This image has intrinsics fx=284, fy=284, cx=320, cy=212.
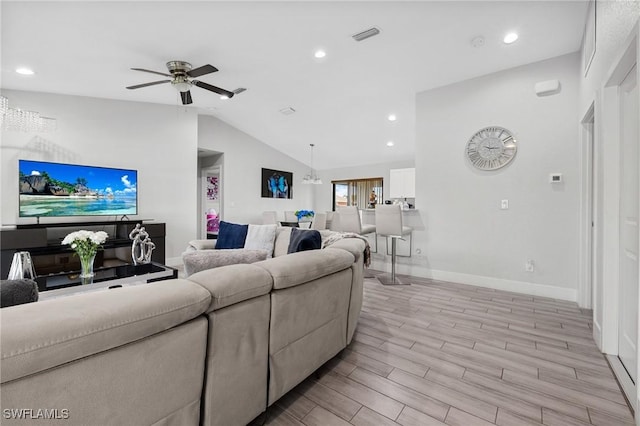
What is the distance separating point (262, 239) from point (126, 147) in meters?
3.46

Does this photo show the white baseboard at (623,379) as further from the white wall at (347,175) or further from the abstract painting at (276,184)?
the abstract painting at (276,184)

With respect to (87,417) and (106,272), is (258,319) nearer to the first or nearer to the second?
(87,417)

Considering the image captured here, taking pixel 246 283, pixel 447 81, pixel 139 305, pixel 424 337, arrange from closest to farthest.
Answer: pixel 139 305, pixel 246 283, pixel 424 337, pixel 447 81

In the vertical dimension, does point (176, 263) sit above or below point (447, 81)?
below

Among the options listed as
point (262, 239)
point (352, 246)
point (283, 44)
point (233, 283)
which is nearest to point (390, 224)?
point (262, 239)

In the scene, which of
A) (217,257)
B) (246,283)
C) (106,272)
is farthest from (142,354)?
(106,272)

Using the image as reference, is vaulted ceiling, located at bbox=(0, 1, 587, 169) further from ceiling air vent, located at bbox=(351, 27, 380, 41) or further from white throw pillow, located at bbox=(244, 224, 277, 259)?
white throw pillow, located at bbox=(244, 224, 277, 259)

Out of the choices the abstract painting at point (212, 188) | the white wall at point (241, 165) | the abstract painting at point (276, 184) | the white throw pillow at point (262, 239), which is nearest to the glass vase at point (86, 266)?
the white throw pillow at point (262, 239)

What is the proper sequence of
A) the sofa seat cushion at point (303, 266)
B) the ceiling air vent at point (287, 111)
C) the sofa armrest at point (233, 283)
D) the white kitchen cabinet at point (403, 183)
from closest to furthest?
the sofa armrest at point (233, 283) < the sofa seat cushion at point (303, 266) < the ceiling air vent at point (287, 111) < the white kitchen cabinet at point (403, 183)

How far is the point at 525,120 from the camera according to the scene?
11.8ft

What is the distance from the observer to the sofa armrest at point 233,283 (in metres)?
1.13

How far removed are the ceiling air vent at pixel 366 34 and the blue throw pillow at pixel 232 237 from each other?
251 cm

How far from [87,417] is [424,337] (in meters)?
2.25

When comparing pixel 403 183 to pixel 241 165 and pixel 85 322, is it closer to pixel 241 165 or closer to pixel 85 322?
pixel 241 165
